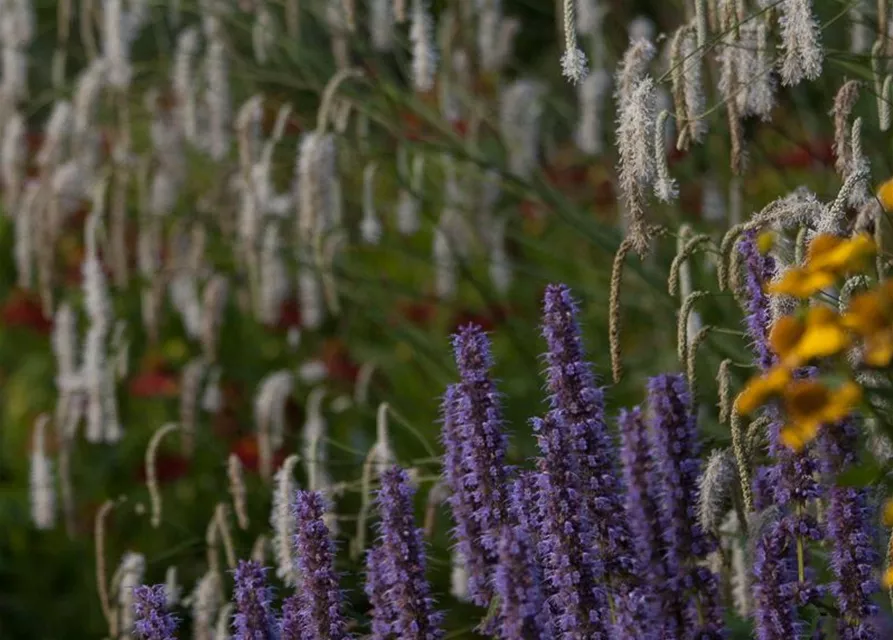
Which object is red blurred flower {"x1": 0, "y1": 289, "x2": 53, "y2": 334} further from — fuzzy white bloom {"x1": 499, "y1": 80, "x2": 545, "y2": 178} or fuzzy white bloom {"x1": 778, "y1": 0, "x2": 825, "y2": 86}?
fuzzy white bloom {"x1": 778, "y1": 0, "x2": 825, "y2": 86}

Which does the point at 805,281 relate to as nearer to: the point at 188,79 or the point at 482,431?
the point at 482,431

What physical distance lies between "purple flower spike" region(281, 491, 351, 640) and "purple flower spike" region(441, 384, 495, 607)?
10.4 inches

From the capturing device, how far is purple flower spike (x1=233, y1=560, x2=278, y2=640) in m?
2.47

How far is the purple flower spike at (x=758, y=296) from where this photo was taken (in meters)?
2.55

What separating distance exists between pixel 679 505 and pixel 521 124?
2975 mm

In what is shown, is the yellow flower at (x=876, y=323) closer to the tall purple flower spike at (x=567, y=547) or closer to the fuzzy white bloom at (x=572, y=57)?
the tall purple flower spike at (x=567, y=547)

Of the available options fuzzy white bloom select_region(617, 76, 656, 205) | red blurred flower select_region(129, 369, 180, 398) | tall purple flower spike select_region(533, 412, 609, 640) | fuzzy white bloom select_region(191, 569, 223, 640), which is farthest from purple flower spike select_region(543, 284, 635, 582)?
red blurred flower select_region(129, 369, 180, 398)

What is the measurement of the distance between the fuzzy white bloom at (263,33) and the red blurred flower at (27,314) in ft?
6.16

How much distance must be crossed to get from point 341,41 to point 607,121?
5.98 feet

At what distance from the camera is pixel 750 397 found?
1981mm

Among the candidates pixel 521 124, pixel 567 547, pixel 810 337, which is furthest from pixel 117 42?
pixel 810 337

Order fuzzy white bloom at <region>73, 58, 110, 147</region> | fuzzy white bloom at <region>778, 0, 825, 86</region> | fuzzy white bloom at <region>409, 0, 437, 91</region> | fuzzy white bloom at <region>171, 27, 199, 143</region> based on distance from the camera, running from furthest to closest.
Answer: fuzzy white bloom at <region>171, 27, 199, 143</region> → fuzzy white bloom at <region>73, 58, 110, 147</region> → fuzzy white bloom at <region>409, 0, 437, 91</region> → fuzzy white bloom at <region>778, 0, 825, 86</region>

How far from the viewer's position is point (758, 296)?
2.59 m

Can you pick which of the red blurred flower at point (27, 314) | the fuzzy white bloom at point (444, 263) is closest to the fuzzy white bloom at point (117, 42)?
the fuzzy white bloom at point (444, 263)
